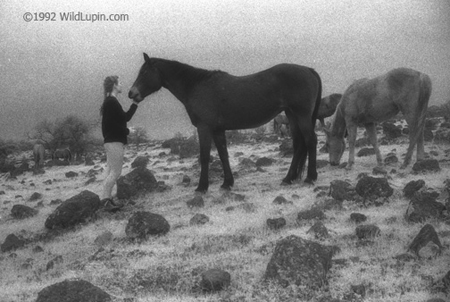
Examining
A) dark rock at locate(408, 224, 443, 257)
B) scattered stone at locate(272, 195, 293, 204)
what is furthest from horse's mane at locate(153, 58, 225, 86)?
dark rock at locate(408, 224, 443, 257)

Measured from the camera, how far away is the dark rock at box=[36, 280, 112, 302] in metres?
4.14

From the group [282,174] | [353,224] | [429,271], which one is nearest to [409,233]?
[353,224]

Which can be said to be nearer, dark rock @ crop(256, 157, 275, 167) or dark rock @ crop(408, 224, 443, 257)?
dark rock @ crop(408, 224, 443, 257)

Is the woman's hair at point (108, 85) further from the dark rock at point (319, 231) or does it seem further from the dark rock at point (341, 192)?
the dark rock at point (319, 231)

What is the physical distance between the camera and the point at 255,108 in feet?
30.9

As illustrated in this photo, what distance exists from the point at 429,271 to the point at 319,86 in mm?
5912

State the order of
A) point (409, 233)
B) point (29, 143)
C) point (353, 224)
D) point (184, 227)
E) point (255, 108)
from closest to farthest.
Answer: point (409, 233)
point (353, 224)
point (184, 227)
point (255, 108)
point (29, 143)

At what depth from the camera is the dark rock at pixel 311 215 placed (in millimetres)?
6871

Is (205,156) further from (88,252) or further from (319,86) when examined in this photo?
(88,252)

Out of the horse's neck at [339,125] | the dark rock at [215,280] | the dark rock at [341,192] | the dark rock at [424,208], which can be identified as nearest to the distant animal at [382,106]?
the horse's neck at [339,125]

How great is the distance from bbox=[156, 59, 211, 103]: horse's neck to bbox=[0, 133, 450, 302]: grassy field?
2.36m

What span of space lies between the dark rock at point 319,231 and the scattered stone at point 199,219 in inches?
75.6

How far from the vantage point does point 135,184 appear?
35.2 feet

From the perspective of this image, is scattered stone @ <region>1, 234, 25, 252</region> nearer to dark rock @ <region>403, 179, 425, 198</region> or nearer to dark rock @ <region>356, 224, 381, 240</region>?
dark rock @ <region>356, 224, 381, 240</region>
